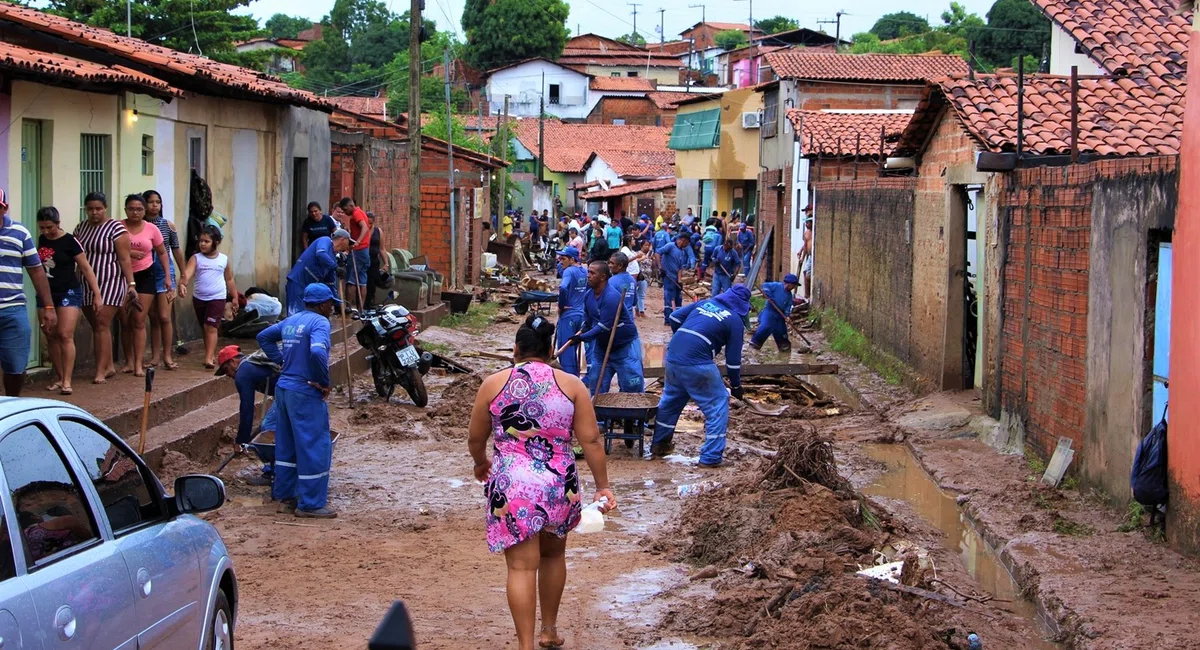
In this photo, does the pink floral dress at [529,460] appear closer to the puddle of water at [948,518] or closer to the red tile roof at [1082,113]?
the puddle of water at [948,518]

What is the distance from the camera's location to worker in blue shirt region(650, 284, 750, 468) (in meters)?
11.7

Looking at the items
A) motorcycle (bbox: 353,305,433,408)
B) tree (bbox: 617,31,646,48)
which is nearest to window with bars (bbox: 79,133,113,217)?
motorcycle (bbox: 353,305,433,408)

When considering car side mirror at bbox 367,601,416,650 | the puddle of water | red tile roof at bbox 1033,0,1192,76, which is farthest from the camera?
red tile roof at bbox 1033,0,1192,76

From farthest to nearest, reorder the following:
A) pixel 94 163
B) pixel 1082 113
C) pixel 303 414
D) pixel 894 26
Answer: pixel 894 26 → pixel 1082 113 → pixel 94 163 → pixel 303 414

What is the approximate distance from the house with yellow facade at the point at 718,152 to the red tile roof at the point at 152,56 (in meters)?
31.4

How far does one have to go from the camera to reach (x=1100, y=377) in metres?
10.2

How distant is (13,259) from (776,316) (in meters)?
12.4

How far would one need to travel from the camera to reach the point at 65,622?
380 centimetres

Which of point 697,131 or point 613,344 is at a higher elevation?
point 697,131

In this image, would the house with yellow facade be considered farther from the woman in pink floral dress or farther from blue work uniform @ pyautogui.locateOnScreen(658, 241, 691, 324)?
the woman in pink floral dress

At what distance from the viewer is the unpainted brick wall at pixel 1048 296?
10.8 m

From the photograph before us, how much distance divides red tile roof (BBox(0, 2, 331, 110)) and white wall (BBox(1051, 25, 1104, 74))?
1214 cm

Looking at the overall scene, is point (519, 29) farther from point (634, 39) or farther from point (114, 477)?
point (114, 477)

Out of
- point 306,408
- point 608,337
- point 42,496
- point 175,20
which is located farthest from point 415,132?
point 42,496
